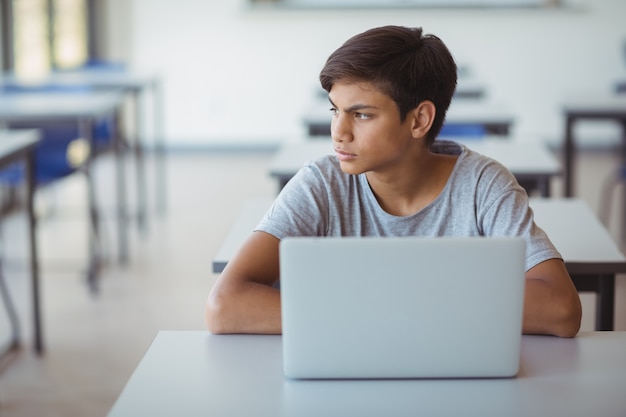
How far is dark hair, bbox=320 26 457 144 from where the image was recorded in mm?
1597

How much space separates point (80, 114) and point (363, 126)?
8.15 feet

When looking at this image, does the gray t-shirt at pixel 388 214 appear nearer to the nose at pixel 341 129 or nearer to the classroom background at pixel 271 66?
the nose at pixel 341 129

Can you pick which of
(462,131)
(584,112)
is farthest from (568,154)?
(462,131)

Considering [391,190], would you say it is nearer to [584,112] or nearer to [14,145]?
[14,145]

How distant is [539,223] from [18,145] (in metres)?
1.74

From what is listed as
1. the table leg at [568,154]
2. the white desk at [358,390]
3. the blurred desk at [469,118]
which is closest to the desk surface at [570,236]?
the white desk at [358,390]

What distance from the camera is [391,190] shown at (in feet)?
5.69

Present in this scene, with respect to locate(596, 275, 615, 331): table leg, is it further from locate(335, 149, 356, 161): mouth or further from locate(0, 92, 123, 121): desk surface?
locate(0, 92, 123, 121): desk surface

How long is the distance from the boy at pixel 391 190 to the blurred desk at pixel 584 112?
2612 millimetres

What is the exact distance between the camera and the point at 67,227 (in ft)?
16.9

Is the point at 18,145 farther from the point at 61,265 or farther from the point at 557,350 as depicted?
the point at 557,350

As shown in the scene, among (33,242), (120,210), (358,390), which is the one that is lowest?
(120,210)

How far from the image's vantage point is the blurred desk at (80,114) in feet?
12.8

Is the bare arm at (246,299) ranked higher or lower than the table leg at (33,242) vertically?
higher
